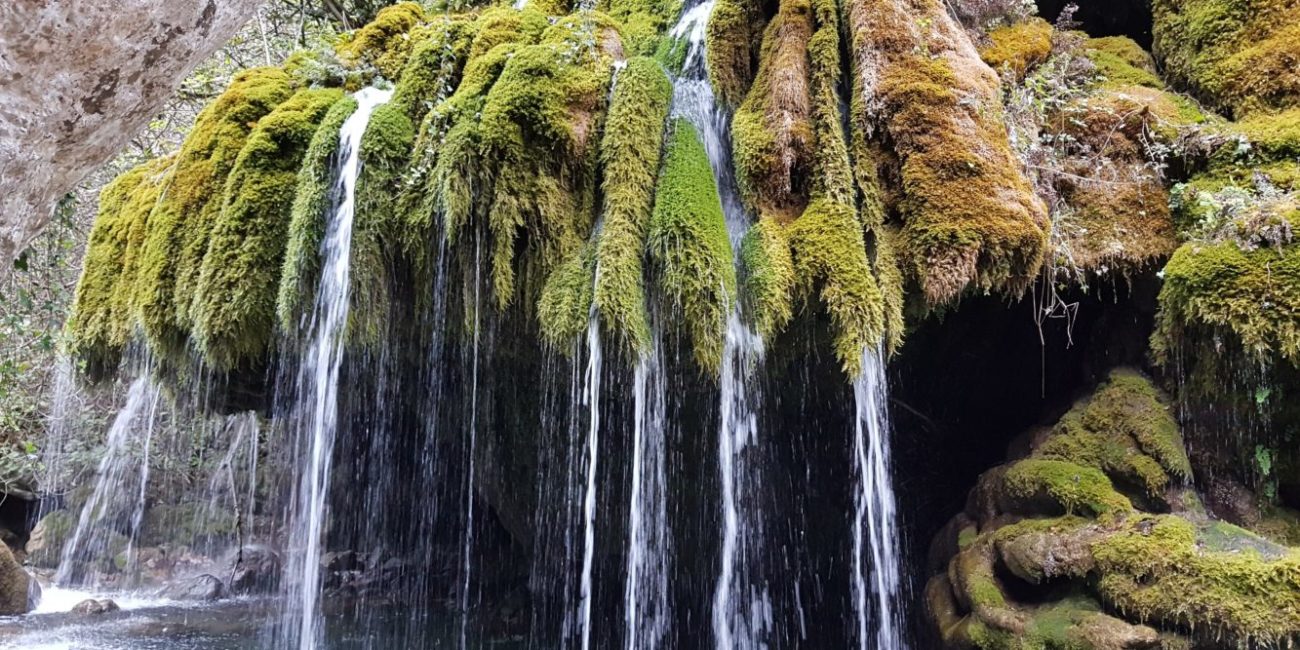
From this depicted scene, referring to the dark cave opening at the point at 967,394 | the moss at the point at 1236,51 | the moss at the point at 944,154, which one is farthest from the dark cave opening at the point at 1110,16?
the dark cave opening at the point at 967,394

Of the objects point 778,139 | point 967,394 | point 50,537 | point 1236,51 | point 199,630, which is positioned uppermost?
point 1236,51

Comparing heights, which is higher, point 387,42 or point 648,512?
point 387,42

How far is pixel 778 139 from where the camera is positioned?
16.8ft

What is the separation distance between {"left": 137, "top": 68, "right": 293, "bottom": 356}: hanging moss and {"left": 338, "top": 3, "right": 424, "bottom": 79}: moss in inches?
24.3

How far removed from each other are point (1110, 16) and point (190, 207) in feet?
26.8

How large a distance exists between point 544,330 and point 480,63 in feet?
6.90

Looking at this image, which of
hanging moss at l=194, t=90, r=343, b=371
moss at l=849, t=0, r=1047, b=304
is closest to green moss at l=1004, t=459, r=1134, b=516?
moss at l=849, t=0, r=1047, b=304

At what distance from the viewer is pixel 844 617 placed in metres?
7.27

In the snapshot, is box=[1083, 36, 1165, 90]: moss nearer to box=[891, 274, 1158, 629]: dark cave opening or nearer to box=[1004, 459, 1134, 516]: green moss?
box=[891, 274, 1158, 629]: dark cave opening

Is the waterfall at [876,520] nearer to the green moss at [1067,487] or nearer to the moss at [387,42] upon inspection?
the green moss at [1067,487]

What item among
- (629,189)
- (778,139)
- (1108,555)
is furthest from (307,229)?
(1108,555)

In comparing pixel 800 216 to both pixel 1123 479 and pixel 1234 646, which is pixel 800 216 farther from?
pixel 1234 646

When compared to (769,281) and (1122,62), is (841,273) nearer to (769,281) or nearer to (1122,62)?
(769,281)

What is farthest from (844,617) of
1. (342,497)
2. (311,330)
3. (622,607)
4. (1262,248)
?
(342,497)
